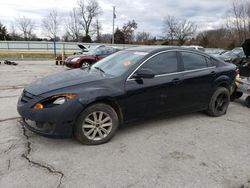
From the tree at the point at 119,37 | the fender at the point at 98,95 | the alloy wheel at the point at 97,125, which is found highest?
the tree at the point at 119,37

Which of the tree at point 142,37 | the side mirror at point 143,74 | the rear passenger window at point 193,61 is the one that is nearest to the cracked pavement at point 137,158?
the side mirror at point 143,74

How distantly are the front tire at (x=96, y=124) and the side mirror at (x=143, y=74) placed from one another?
2.30 ft

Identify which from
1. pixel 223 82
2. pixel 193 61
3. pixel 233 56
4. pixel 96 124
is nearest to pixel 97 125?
pixel 96 124

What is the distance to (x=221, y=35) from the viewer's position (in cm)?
4303

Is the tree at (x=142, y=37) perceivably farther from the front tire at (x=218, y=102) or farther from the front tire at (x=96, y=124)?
the front tire at (x=96, y=124)

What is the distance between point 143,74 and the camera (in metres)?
3.51

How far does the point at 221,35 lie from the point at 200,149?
150 feet

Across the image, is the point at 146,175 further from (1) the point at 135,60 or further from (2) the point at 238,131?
(2) the point at 238,131

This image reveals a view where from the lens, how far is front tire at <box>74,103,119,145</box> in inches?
126

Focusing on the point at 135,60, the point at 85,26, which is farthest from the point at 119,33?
the point at 135,60

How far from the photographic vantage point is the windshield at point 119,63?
3725 mm

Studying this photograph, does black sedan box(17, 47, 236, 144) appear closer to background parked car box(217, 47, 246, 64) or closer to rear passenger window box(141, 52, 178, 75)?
rear passenger window box(141, 52, 178, 75)

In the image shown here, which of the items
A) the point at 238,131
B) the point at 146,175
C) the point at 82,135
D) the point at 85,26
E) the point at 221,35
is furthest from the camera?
the point at 85,26

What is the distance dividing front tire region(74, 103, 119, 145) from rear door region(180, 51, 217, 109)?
1.61 meters
